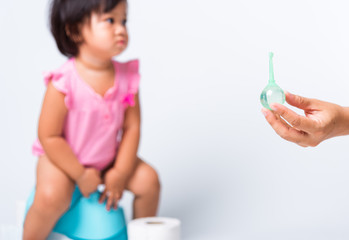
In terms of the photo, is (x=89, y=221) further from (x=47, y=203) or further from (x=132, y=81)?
(x=132, y=81)

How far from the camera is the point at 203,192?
1893 millimetres

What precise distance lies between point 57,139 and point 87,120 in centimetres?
9

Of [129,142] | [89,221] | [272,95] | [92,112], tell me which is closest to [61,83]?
[92,112]

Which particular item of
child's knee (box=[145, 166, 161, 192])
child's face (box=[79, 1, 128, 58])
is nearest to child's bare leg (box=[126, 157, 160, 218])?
child's knee (box=[145, 166, 161, 192])

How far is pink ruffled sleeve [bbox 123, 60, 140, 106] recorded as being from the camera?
5.20ft

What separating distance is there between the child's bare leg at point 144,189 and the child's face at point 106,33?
333 mm

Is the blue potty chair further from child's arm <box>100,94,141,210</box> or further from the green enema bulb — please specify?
the green enema bulb

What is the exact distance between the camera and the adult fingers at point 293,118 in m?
1.08

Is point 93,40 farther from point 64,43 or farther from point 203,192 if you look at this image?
point 203,192

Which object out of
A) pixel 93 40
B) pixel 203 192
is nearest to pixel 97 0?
pixel 93 40

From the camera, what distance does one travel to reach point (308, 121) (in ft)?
3.78

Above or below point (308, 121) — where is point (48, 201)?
below

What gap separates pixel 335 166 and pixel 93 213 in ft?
2.98

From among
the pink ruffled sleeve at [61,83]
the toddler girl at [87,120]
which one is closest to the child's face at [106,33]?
the toddler girl at [87,120]
